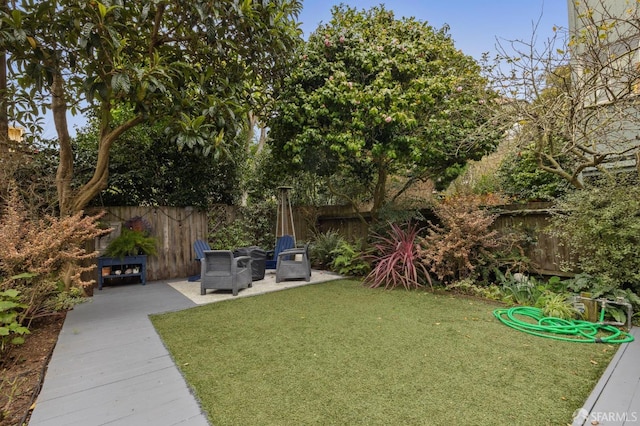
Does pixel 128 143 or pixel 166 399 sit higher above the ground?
pixel 128 143

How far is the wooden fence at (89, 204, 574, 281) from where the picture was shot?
4.57 meters

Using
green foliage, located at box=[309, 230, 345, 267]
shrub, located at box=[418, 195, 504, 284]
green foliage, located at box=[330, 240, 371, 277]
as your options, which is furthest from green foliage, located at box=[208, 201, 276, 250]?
shrub, located at box=[418, 195, 504, 284]

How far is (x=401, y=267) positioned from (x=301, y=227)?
144 inches

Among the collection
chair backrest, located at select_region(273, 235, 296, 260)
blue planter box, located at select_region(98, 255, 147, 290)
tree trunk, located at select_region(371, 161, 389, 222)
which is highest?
tree trunk, located at select_region(371, 161, 389, 222)

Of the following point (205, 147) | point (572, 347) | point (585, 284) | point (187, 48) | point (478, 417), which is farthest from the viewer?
point (187, 48)

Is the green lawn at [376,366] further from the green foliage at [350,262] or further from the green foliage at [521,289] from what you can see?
the green foliage at [350,262]

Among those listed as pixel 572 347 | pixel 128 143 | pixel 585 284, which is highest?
pixel 128 143

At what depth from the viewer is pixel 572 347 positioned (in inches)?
104

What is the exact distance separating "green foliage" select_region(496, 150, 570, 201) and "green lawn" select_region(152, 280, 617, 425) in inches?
177

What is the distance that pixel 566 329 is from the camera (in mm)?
2988

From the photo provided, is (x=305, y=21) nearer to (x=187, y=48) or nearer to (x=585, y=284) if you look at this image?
(x=187, y=48)

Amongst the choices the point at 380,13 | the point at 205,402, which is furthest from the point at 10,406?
the point at 380,13

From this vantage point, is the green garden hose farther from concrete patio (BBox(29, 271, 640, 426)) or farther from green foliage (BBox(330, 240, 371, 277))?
green foliage (BBox(330, 240, 371, 277))

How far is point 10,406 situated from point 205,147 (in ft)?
9.47
